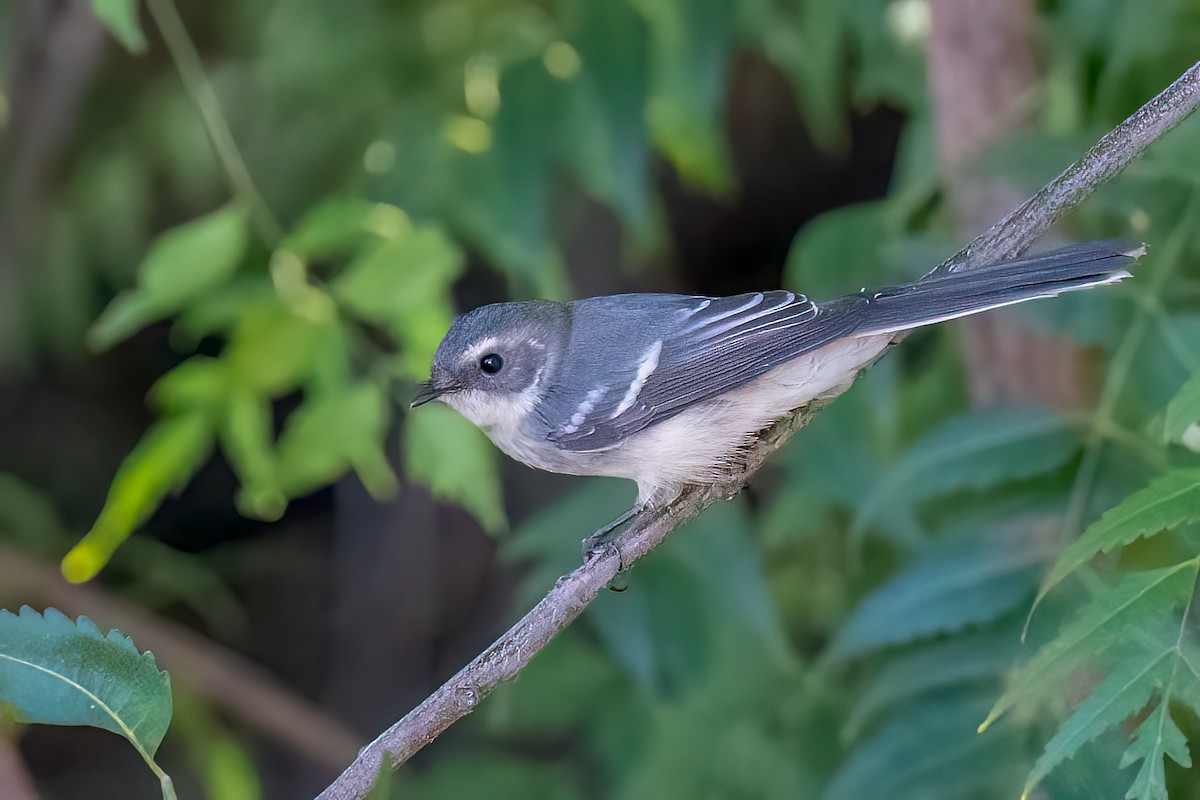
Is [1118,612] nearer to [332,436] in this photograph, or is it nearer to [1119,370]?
[1119,370]

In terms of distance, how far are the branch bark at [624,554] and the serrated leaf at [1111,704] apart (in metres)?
0.68

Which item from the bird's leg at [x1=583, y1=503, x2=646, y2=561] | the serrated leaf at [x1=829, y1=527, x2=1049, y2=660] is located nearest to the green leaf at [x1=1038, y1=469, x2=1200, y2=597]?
the serrated leaf at [x1=829, y1=527, x2=1049, y2=660]

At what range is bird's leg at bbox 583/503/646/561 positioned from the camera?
2059mm

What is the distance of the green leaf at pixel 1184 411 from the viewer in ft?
4.18

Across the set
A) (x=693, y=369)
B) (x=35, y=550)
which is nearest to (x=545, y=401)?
(x=693, y=369)

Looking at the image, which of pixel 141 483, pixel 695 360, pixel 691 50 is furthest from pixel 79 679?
pixel 691 50

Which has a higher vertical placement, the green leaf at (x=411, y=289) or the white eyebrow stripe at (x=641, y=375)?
the green leaf at (x=411, y=289)

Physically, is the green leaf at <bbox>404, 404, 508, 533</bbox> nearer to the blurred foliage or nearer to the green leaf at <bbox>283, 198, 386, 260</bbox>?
the blurred foliage

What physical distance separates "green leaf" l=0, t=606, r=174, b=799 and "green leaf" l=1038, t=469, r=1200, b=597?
1.08 metres

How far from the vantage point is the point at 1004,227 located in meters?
1.83

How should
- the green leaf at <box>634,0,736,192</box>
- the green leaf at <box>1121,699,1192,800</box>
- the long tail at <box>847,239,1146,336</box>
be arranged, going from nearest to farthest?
the green leaf at <box>1121,699,1192,800</box>
the long tail at <box>847,239,1146,336</box>
the green leaf at <box>634,0,736,192</box>

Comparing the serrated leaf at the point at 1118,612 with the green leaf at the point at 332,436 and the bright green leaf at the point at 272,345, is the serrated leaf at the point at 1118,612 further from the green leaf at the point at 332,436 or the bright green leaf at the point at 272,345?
the bright green leaf at the point at 272,345

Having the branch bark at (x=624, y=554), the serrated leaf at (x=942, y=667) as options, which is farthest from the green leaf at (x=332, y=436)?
the serrated leaf at (x=942, y=667)

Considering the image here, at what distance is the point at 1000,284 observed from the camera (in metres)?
1.72
